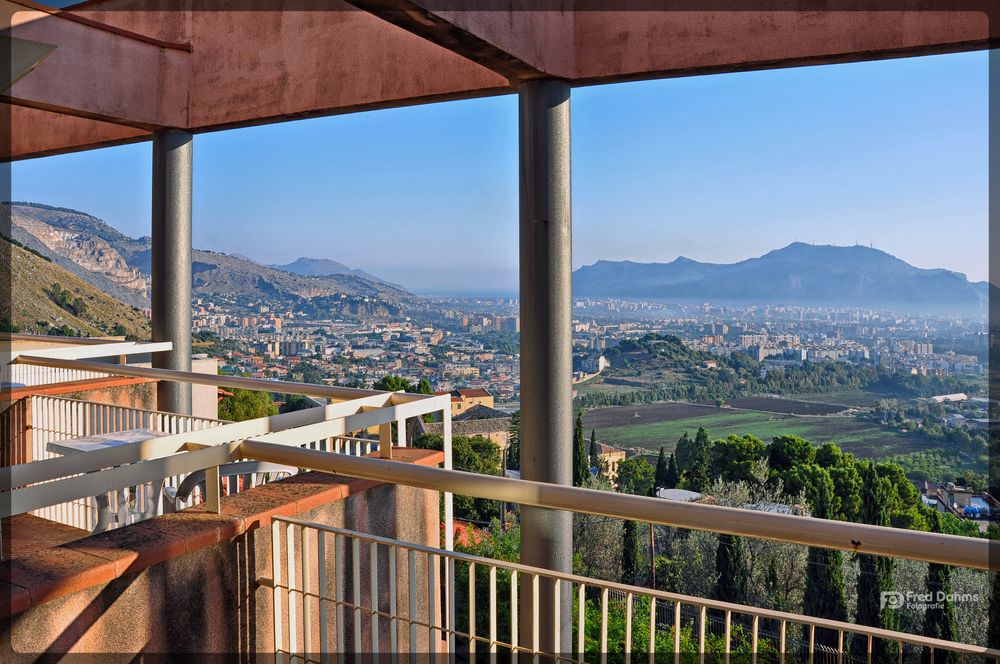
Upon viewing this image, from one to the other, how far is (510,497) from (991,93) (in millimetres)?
3553

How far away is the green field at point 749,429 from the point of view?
15586 mm

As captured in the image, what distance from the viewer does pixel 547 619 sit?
12.1ft

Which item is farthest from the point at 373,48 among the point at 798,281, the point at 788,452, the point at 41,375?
the point at 798,281

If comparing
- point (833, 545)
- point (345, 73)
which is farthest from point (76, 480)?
point (345, 73)

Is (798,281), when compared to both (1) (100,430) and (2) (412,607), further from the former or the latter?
(2) (412,607)

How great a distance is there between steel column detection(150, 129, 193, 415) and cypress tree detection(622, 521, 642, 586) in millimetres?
12547

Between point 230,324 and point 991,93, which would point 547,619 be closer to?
point 991,93

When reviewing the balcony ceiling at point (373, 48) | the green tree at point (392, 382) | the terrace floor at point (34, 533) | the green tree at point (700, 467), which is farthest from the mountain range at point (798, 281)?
the terrace floor at point (34, 533)

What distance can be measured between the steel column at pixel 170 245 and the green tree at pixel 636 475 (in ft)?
36.7

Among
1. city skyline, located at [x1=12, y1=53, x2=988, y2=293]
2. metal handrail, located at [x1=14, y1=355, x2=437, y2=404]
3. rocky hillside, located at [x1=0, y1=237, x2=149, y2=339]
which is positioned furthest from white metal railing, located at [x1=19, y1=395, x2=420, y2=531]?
city skyline, located at [x1=12, y1=53, x2=988, y2=293]

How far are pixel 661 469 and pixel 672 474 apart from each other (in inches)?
9.9

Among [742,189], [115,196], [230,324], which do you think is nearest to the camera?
[230,324]

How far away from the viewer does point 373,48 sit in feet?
14.8

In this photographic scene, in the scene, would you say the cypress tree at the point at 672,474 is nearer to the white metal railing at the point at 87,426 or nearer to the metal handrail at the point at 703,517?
the white metal railing at the point at 87,426
